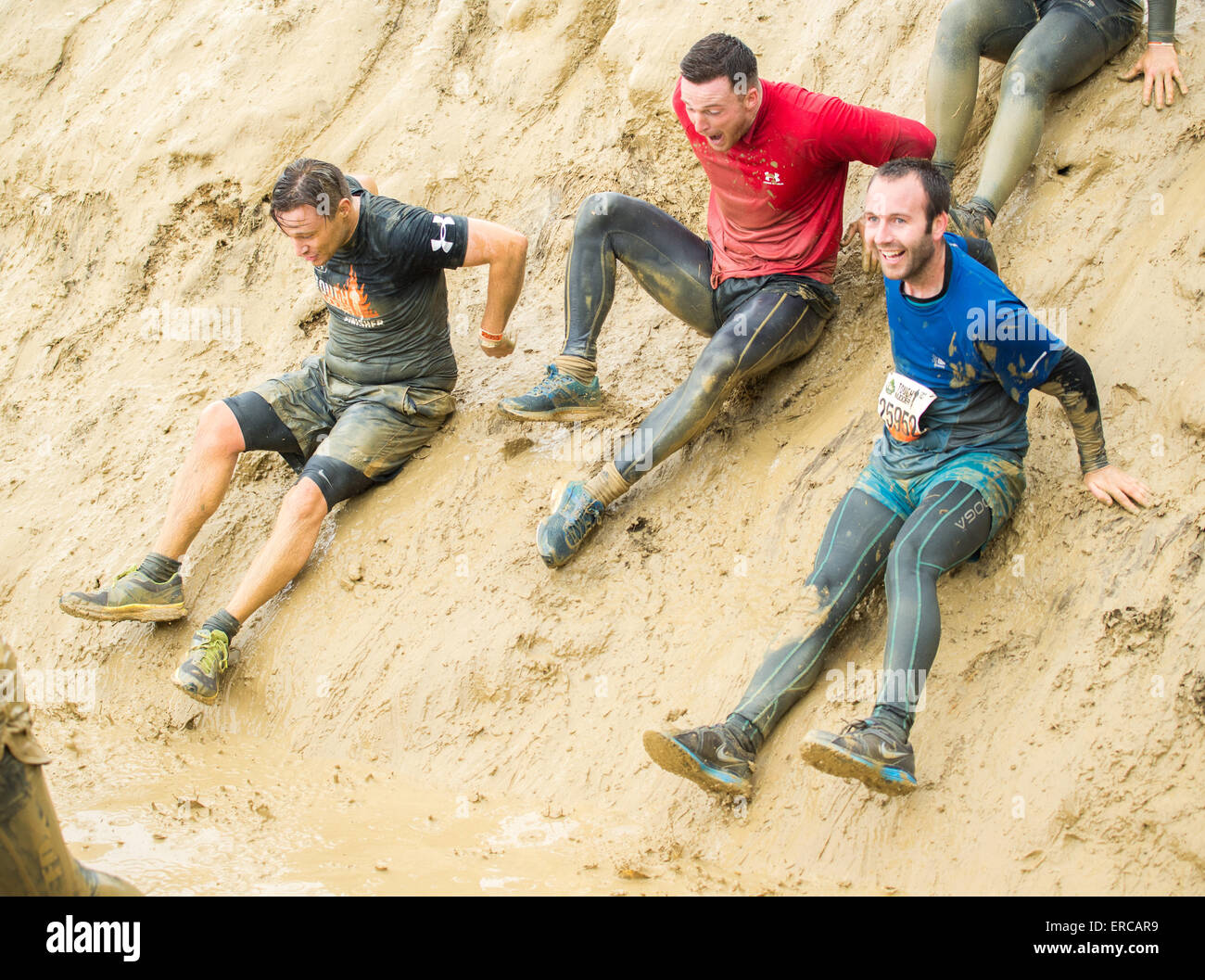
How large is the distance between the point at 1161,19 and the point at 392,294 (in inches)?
108

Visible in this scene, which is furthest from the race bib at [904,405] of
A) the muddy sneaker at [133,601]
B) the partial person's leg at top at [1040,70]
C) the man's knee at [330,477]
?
the muddy sneaker at [133,601]

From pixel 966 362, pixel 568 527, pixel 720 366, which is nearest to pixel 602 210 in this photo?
pixel 720 366

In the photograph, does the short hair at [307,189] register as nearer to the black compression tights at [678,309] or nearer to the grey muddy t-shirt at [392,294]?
the grey muddy t-shirt at [392,294]

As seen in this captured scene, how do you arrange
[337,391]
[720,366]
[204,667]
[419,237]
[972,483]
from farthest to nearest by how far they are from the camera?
[337,391]
[419,237]
[204,667]
[720,366]
[972,483]

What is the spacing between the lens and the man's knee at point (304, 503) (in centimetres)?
398

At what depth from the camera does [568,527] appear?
3717 millimetres

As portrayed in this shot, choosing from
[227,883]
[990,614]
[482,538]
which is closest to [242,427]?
[482,538]

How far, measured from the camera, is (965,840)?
2.78 meters

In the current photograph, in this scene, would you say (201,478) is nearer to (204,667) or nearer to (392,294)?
(204,667)

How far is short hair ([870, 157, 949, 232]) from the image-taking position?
9.53ft

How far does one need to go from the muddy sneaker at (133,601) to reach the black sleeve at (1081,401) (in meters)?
3.00

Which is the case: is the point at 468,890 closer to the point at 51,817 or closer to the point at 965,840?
the point at 51,817

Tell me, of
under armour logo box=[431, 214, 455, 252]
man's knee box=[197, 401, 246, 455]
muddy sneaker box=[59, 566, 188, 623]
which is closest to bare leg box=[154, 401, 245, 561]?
man's knee box=[197, 401, 246, 455]
